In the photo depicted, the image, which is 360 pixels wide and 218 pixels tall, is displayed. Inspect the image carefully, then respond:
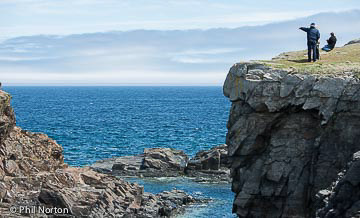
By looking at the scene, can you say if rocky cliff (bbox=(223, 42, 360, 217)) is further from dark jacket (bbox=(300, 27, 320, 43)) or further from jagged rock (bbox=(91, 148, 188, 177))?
jagged rock (bbox=(91, 148, 188, 177))

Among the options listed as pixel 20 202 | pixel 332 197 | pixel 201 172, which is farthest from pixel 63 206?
pixel 201 172

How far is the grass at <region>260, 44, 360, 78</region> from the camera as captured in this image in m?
41.3

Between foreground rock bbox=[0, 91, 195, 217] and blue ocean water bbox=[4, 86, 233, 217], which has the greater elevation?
foreground rock bbox=[0, 91, 195, 217]

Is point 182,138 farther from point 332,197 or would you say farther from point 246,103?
point 332,197

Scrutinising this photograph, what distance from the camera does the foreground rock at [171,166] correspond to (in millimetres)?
75250

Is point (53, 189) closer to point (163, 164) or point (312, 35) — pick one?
point (312, 35)

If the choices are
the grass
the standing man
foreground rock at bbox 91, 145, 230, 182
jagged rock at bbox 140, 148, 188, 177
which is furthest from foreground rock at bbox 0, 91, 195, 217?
the standing man

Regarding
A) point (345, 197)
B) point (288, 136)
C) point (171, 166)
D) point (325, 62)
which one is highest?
point (325, 62)

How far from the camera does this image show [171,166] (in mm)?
78000

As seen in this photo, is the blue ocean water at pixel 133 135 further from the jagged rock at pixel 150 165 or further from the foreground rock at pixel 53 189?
the foreground rock at pixel 53 189

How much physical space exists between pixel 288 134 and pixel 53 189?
19571mm

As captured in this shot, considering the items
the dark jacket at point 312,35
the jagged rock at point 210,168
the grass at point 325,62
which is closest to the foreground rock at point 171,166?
the jagged rock at point 210,168

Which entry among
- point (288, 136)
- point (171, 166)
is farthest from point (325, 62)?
point (171, 166)

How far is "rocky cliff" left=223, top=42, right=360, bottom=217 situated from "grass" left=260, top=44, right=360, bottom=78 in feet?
0.76
